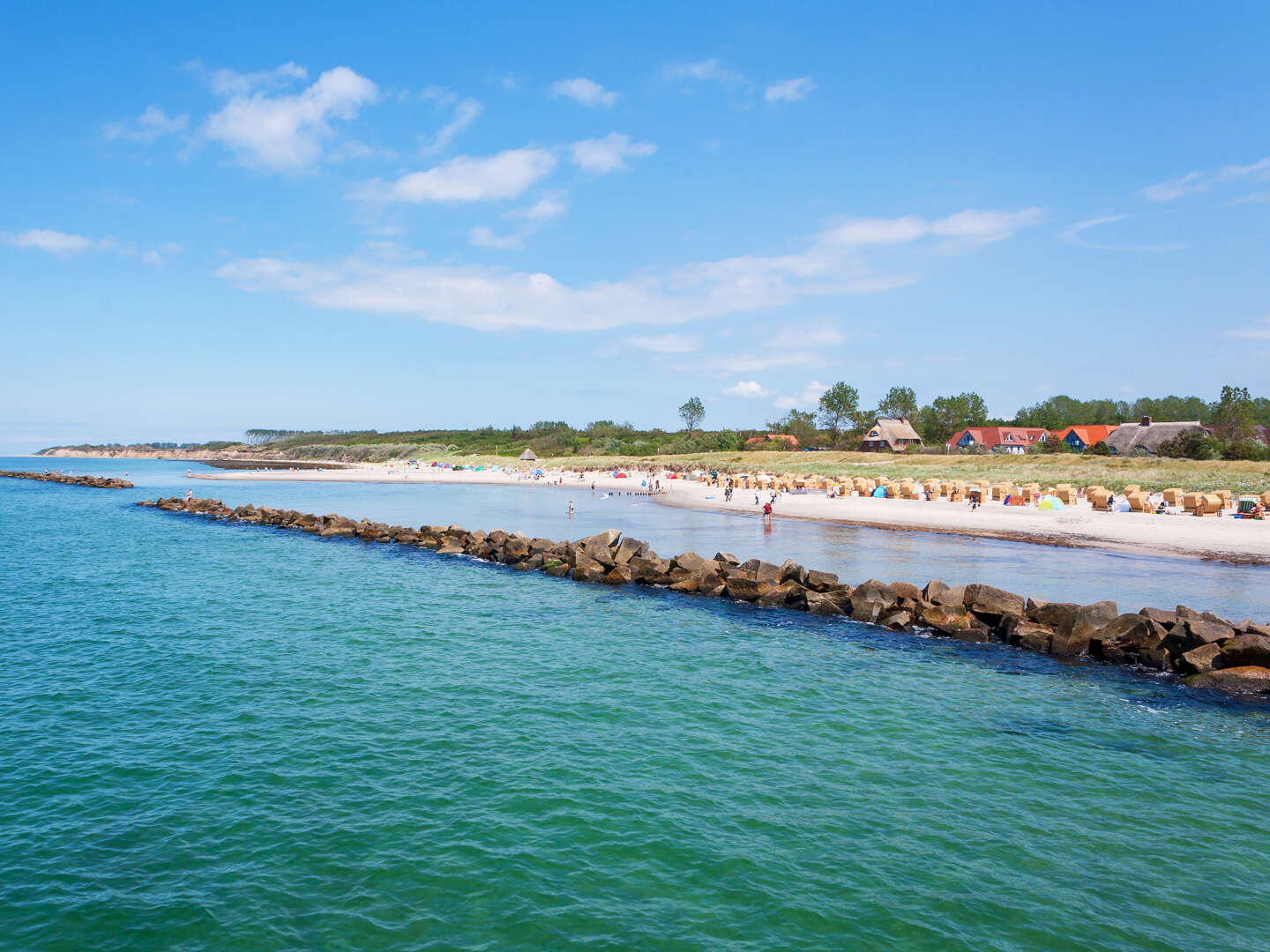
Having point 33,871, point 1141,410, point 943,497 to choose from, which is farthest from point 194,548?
point 1141,410

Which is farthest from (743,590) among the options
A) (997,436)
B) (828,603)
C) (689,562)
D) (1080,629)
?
(997,436)

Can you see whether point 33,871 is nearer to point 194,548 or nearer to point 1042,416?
point 194,548

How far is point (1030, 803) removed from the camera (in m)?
9.94

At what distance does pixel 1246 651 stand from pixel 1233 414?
10084 cm

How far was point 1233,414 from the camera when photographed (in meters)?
91.6

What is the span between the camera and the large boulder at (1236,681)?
48.9 ft

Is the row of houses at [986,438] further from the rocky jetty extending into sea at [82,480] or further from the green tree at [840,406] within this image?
the rocky jetty extending into sea at [82,480]

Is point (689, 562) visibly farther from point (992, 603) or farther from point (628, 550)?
point (992, 603)

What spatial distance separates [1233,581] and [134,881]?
105 feet

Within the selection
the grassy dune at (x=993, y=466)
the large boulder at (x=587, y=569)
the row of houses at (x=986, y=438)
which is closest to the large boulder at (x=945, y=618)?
the large boulder at (x=587, y=569)

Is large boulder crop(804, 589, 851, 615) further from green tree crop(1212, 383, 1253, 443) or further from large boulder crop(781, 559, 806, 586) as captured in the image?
green tree crop(1212, 383, 1253, 443)

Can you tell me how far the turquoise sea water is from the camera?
7.52 meters

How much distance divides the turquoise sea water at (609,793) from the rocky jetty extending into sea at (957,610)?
3.46ft

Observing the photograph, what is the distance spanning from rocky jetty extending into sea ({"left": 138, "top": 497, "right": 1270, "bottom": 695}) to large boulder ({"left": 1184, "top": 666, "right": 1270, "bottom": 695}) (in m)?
0.02
